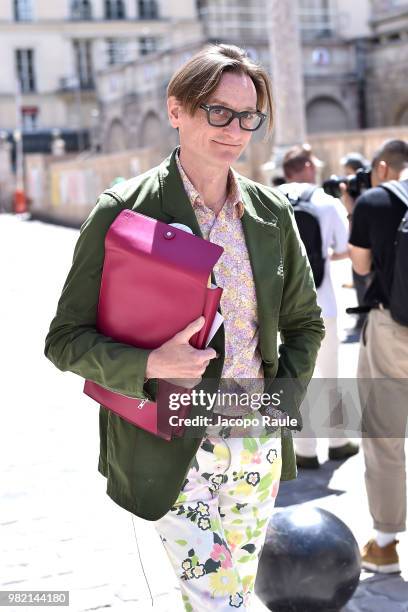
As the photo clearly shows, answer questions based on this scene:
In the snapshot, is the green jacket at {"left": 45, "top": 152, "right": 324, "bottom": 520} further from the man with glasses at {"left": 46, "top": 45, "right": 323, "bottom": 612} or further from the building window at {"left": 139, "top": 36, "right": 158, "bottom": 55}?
the building window at {"left": 139, "top": 36, "right": 158, "bottom": 55}

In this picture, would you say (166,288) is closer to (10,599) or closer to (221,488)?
(221,488)

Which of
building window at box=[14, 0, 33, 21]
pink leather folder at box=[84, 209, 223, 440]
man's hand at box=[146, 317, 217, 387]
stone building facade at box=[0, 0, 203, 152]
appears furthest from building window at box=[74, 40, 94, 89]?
man's hand at box=[146, 317, 217, 387]

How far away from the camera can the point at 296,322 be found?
3.12 m

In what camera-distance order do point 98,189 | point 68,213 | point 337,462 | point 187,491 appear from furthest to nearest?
point 68,213
point 98,189
point 337,462
point 187,491

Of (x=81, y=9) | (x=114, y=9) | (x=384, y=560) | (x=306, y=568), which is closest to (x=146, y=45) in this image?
(x=114, y=9)

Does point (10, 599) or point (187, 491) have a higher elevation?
point (187, 491)

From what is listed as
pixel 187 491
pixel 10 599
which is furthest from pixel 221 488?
pixel 10 599

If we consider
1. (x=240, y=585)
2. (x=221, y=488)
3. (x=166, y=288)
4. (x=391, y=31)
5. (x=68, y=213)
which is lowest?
(x=68, y=213)

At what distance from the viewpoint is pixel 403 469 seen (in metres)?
4.73

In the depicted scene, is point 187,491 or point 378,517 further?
point 378,517

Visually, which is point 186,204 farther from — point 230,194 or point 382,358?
point 382,358

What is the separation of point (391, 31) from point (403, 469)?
34.5 meters

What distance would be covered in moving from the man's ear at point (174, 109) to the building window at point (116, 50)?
6241 cm

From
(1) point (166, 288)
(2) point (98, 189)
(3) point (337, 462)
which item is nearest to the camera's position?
(1) point (166, 288)
